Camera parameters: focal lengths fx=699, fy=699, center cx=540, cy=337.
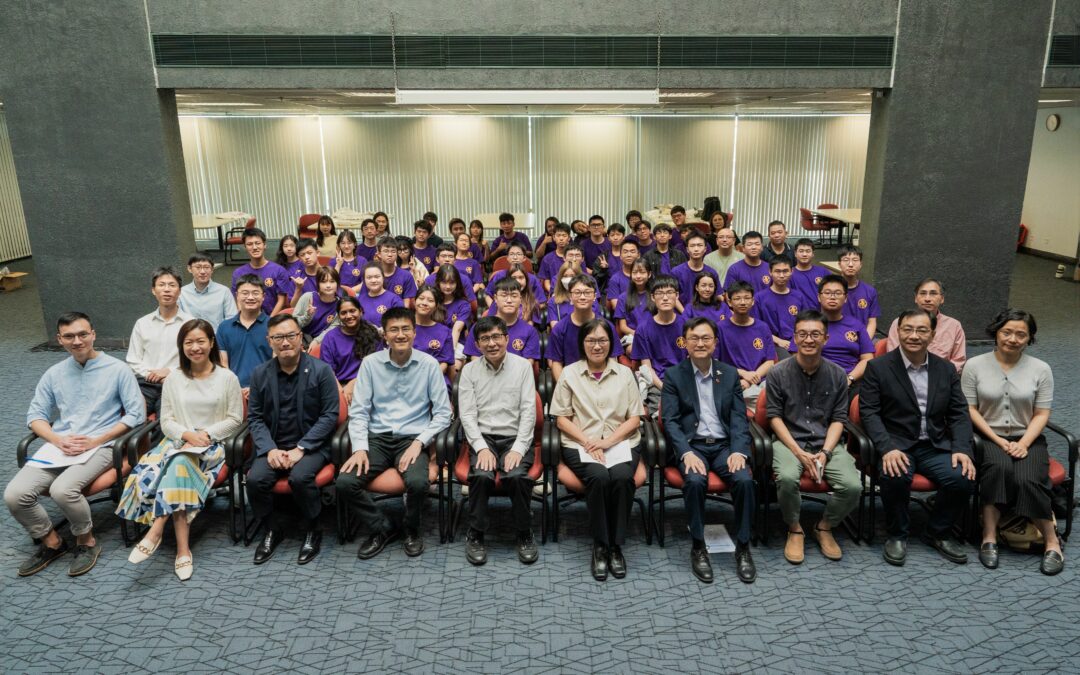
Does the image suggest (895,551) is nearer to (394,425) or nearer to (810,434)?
(810,434)

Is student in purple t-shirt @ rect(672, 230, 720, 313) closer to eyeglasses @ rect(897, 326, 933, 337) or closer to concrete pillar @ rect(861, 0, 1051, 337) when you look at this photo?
eyeglasses @ rect(897, 326, 933, 337)

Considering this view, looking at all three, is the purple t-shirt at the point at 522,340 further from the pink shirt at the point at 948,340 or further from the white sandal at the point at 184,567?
the pink shirt at the point at 948,340

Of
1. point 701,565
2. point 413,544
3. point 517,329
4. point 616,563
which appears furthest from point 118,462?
point 701,565

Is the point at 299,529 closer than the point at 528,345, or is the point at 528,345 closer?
the point at 299,529

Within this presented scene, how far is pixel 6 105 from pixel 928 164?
30.9ft

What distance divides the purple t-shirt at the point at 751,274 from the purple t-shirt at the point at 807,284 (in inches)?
10.8

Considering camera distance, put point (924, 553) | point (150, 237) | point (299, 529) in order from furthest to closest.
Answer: point (150, 237) < point (299, 529) < point (924, 553)

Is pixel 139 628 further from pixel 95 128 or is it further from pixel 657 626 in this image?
pixel 95 128

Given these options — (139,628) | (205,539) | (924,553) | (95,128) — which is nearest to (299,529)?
(205,539)

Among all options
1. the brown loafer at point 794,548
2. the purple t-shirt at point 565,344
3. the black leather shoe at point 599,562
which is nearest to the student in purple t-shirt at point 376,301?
the purple t-shirt at point 565,344

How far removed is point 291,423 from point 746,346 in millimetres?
2957

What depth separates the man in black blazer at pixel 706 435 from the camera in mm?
3674

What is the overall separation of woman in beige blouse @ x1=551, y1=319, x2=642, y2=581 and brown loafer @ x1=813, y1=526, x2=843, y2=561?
3.62ft

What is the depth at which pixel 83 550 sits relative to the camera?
12.6 ft
